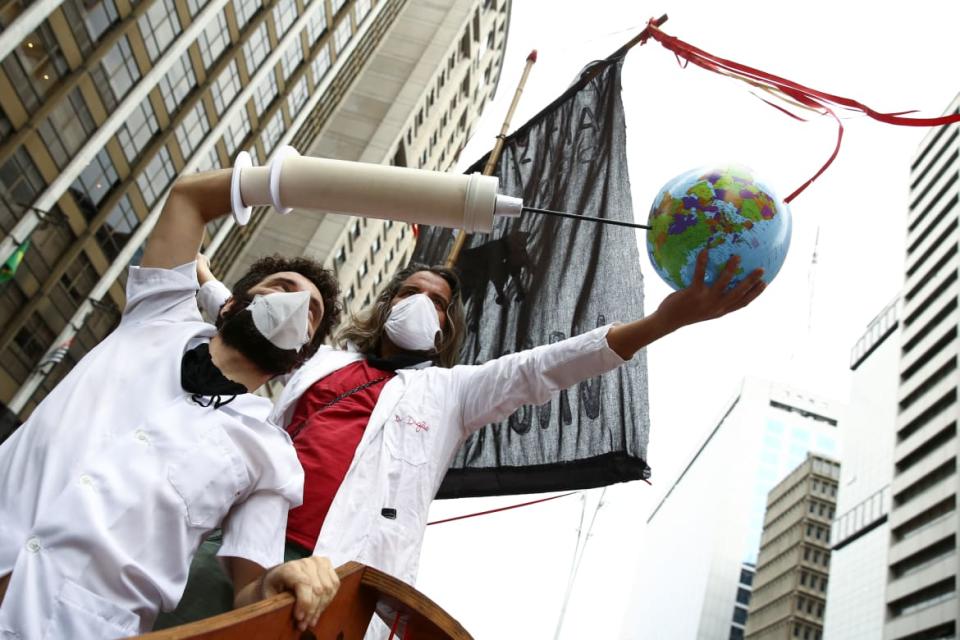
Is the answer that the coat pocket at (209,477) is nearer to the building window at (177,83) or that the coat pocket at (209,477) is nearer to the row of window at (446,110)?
the building window at (177,83)

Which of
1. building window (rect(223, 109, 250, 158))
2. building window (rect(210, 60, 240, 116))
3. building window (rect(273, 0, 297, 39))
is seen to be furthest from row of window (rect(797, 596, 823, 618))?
building window (rect(210, 60, 240, 116))

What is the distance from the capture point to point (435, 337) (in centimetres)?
405

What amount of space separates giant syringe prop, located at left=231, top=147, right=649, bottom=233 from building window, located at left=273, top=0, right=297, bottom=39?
34.0 meters

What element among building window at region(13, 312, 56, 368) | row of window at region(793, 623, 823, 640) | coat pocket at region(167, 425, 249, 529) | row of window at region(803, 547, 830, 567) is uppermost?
row of window at region(803, 547, 830, 567)

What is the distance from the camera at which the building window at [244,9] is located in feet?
102

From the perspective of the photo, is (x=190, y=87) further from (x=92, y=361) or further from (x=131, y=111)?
(x=92, y=361)

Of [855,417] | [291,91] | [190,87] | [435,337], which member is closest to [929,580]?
[855,417]

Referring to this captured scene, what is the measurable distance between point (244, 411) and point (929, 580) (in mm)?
60740

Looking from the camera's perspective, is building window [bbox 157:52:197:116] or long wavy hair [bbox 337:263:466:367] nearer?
long wavy hair [bbox 337:263:466:367]

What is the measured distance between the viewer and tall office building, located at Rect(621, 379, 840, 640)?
4710 inches

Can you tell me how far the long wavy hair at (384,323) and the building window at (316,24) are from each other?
→ 35.8 m

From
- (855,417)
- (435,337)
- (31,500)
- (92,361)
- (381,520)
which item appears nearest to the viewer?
(31,500)

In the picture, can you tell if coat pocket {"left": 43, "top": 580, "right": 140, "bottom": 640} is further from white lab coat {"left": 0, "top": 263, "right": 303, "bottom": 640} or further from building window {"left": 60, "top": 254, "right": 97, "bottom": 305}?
building window {"left": 60, "top": 254, "right": 97, "bottom": 305}

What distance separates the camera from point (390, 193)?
7.85ft
